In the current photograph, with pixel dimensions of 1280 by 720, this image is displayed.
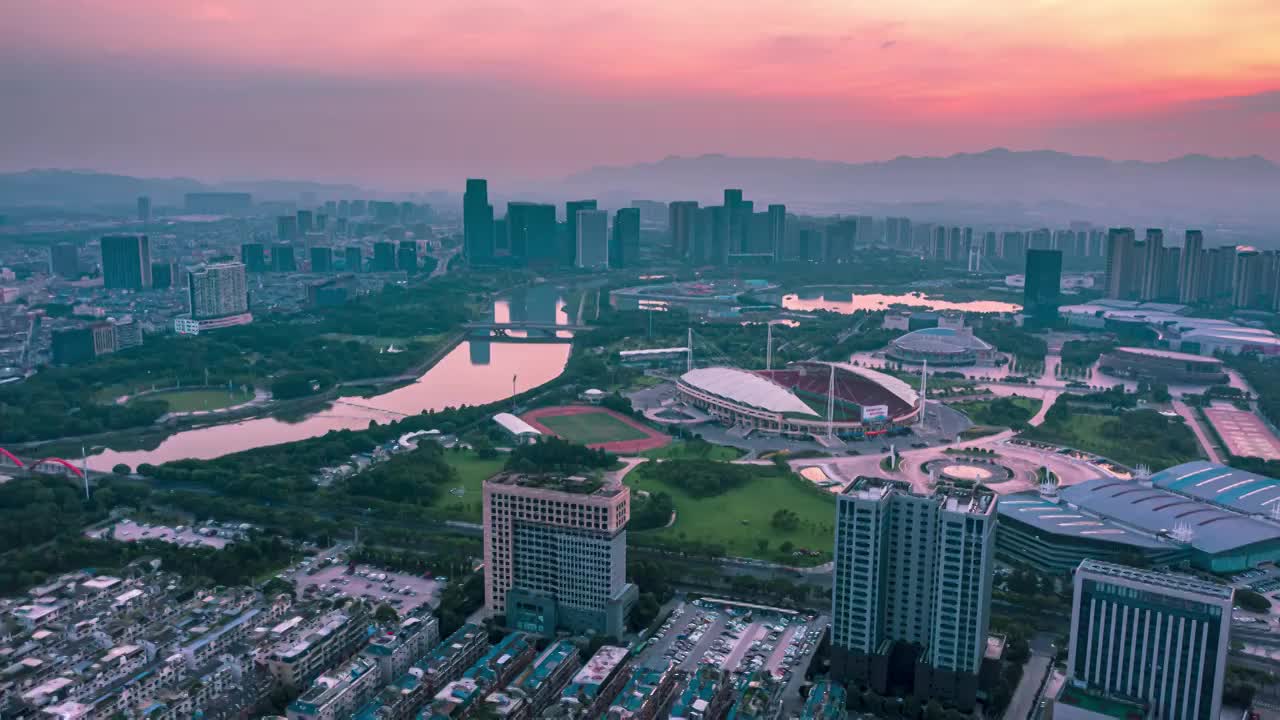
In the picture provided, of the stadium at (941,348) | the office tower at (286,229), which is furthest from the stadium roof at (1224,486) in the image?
the office tower at (286,229)

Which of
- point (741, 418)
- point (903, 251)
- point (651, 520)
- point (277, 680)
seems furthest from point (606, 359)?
point (903, 251)

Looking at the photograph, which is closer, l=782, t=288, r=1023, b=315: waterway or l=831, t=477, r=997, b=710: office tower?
l=831, t=477, r=997, b=710: office tower

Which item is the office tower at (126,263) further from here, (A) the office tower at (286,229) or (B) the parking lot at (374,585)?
(B) the parking lot at (374,585)

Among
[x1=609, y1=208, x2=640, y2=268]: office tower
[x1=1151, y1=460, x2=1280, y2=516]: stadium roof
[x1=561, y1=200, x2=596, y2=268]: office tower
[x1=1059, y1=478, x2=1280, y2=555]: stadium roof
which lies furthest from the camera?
[x1=561, y1=200, x2=596, y2=268]: office tower

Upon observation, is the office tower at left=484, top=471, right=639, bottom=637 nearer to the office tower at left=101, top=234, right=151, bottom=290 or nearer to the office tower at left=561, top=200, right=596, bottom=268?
the office tower at left=101, top=234, right=151, bottom=290

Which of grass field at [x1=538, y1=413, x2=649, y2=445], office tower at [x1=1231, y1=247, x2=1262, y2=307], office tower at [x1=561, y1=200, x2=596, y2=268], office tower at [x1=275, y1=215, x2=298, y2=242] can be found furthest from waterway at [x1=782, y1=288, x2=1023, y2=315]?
office tower at [x1=275, y1=215, x2=298, y2=242]

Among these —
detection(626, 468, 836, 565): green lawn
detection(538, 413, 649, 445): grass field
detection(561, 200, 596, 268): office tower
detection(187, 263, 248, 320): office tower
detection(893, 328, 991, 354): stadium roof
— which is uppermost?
detection(561, 200, 596, 268): office tower
